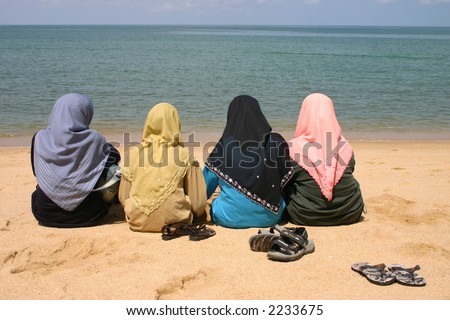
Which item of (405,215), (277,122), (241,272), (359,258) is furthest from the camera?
(277,122)

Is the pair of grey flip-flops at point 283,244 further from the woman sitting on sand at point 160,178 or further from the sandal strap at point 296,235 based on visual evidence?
the woman sitting on sand at point 160,178

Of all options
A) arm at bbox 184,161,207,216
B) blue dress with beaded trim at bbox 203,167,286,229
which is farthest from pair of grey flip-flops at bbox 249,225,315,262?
arm at bbox 184,161,207,216

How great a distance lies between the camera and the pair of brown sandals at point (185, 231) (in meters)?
4.22

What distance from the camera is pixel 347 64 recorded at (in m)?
29.9

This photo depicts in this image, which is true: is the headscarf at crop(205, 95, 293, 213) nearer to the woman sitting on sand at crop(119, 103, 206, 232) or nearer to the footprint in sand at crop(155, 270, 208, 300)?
the woman sitting on sand at crop(119, 103, 206, 232)

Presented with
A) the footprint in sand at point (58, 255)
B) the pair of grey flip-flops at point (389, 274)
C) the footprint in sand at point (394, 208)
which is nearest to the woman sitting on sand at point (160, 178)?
the footprint in sand at point (58, 255)

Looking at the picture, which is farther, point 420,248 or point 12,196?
point 12,196

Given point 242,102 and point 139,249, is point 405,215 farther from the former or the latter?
point 139,249

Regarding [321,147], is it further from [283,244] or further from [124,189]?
[124,189]

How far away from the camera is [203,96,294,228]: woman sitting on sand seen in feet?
14.2

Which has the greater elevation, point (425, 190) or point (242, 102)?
point (242, 102)

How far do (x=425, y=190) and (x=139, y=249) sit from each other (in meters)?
3.43

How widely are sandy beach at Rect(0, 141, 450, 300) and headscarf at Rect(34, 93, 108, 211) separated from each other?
366mm
